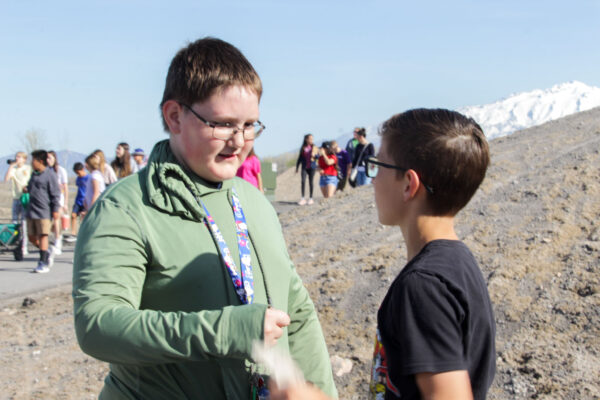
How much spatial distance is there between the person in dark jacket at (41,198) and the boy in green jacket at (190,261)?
858 centimetres

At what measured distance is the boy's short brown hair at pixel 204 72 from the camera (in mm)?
1938

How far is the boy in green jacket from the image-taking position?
161cm

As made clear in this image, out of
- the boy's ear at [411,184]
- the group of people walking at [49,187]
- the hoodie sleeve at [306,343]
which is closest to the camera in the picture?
the boy's ear at [411,184]

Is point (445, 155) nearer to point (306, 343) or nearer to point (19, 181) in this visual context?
point (306, 343)

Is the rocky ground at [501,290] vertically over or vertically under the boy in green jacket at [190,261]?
under

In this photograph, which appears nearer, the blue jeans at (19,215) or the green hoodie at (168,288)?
the green hoodie at (168,288)

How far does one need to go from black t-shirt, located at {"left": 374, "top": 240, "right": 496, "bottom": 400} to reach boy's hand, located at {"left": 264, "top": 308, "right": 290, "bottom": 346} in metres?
0.30

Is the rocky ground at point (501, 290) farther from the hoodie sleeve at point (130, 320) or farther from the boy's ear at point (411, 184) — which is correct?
the hoodie sleeve at point (130, 320)

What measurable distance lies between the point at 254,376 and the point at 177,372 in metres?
0.25

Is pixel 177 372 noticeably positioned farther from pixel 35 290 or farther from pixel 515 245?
pixel 35 290

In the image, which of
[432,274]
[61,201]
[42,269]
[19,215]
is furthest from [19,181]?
[432,274]

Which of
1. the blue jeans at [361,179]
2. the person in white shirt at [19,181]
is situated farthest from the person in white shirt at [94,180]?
the blue jeans at [361,179]

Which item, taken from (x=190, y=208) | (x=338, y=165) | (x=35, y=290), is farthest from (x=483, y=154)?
(x=338, y=165)

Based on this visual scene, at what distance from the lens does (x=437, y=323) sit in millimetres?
1604
